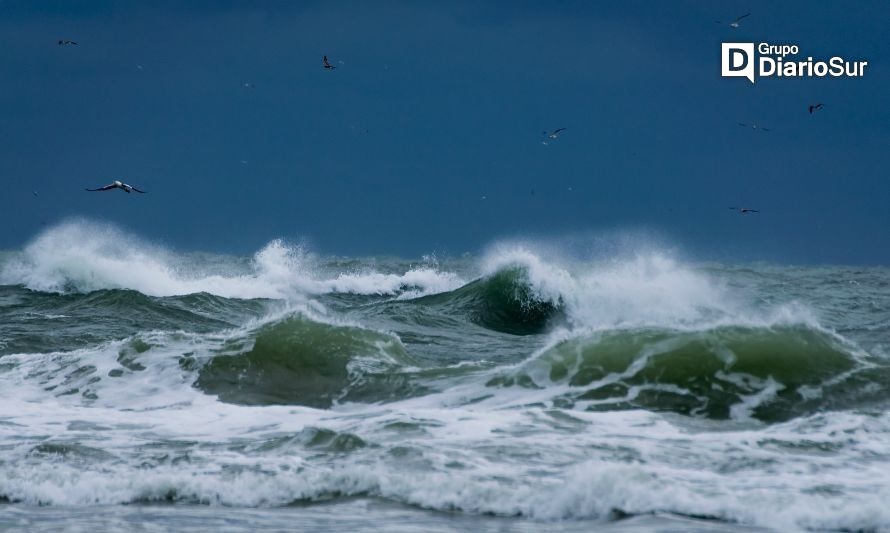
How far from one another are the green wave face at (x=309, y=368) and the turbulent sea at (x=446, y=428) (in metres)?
0.04

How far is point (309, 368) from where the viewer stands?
13.3 m

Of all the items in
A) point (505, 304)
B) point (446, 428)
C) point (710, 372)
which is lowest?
point (446, 428)

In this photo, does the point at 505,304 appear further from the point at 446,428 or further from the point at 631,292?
the point at 446,428

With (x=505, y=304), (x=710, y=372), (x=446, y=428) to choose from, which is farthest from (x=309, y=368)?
(x=505, y=304)

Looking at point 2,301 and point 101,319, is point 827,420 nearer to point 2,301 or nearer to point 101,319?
point 101,319

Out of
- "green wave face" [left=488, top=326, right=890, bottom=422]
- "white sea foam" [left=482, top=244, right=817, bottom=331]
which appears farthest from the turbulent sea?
"white sea foam" [left=482, top=244, right=817, bottom=331]

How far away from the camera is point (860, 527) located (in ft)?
22.2

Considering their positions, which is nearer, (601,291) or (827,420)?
(827,420)

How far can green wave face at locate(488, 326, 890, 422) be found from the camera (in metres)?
10.8

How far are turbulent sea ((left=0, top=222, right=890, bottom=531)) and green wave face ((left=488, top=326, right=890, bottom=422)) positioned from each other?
28 mm

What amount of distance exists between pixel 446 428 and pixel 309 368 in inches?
159

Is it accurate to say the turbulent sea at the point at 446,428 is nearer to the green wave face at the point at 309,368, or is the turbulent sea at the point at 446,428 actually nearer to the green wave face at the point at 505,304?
the green wave face at the point at 309,368

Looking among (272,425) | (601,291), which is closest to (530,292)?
(601,291)

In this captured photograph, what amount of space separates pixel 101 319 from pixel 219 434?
11.9 m
